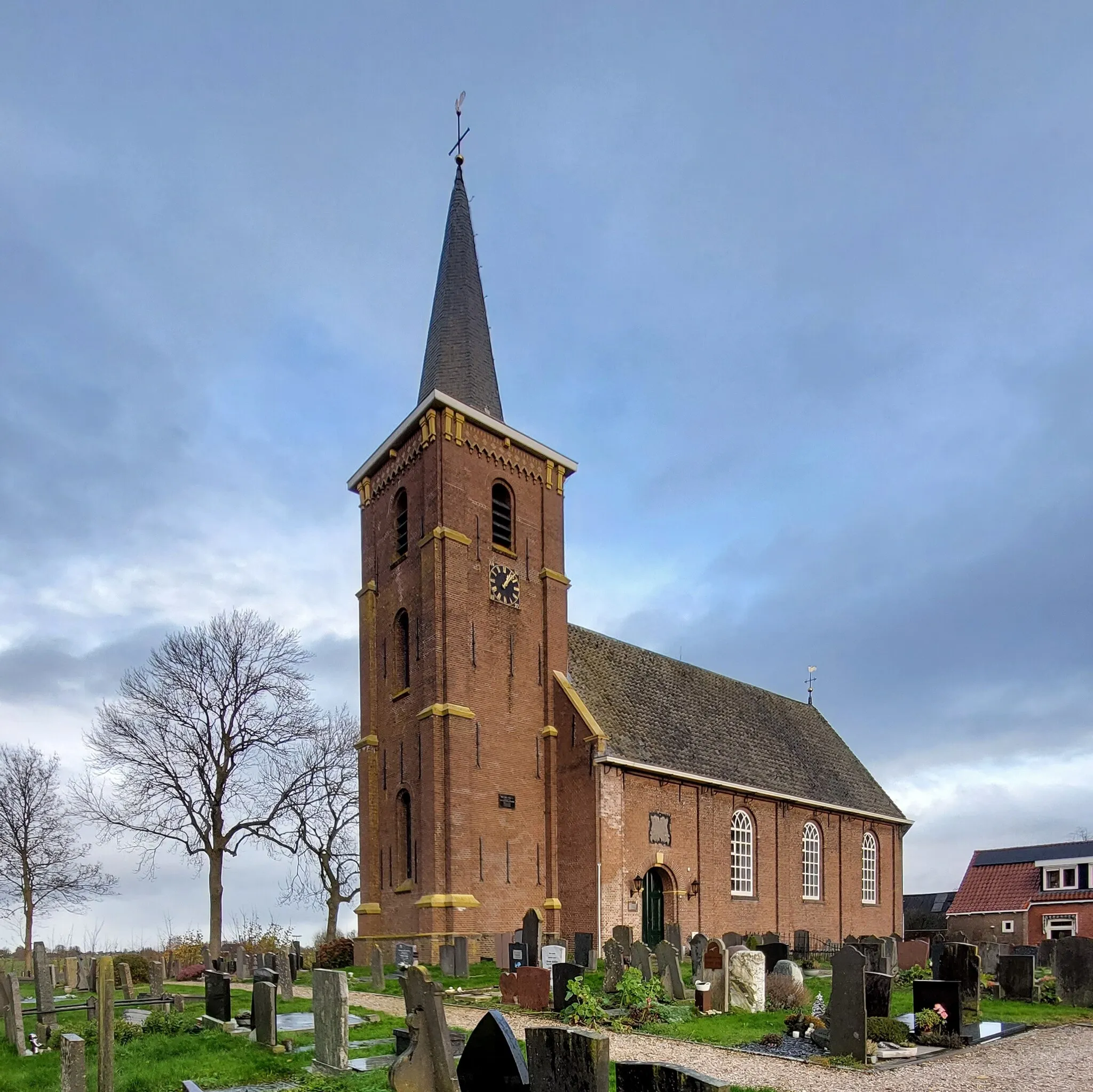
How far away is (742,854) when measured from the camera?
1213 inches

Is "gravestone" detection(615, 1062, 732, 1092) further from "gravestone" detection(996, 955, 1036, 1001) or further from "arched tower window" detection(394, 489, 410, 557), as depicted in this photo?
"arched tower window" detection(394, 489, 410, 557)

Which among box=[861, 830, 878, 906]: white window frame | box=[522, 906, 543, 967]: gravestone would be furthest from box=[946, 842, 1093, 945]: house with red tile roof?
box=[522, 906, 543, 967]: gravestone

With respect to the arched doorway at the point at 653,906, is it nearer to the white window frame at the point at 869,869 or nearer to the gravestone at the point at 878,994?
the white window frame at the point at 869,869

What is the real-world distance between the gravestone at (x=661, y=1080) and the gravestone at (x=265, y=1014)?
340 inches

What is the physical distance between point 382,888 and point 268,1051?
15.3 meters

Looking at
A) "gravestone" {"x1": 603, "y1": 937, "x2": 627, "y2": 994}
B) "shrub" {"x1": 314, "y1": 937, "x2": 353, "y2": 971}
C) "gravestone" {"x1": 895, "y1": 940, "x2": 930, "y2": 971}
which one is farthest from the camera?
"shrub" {"x1": 314, "y1": 937, "x2": 353, "y2": 971}

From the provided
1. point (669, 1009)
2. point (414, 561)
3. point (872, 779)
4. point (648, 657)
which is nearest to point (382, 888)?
point (414, 561)

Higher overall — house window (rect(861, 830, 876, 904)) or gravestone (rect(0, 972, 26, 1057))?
gravestone (rect(0, 972, 26, 1057))

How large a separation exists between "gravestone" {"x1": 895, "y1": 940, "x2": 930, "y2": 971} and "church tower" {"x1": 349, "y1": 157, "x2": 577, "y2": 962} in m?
8.78

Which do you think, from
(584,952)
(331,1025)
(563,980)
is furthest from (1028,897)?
(331,1025)

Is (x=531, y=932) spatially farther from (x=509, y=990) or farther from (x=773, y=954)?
(x=773, y=954)

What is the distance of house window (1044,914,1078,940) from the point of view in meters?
39.2

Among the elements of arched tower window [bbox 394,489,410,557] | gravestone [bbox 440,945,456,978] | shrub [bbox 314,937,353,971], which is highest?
arched tower window [bbox 394,489,410,557]

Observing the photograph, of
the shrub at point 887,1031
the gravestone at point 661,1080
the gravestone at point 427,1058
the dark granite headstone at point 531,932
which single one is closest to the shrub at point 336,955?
the dark granite headstone at point 531,932
